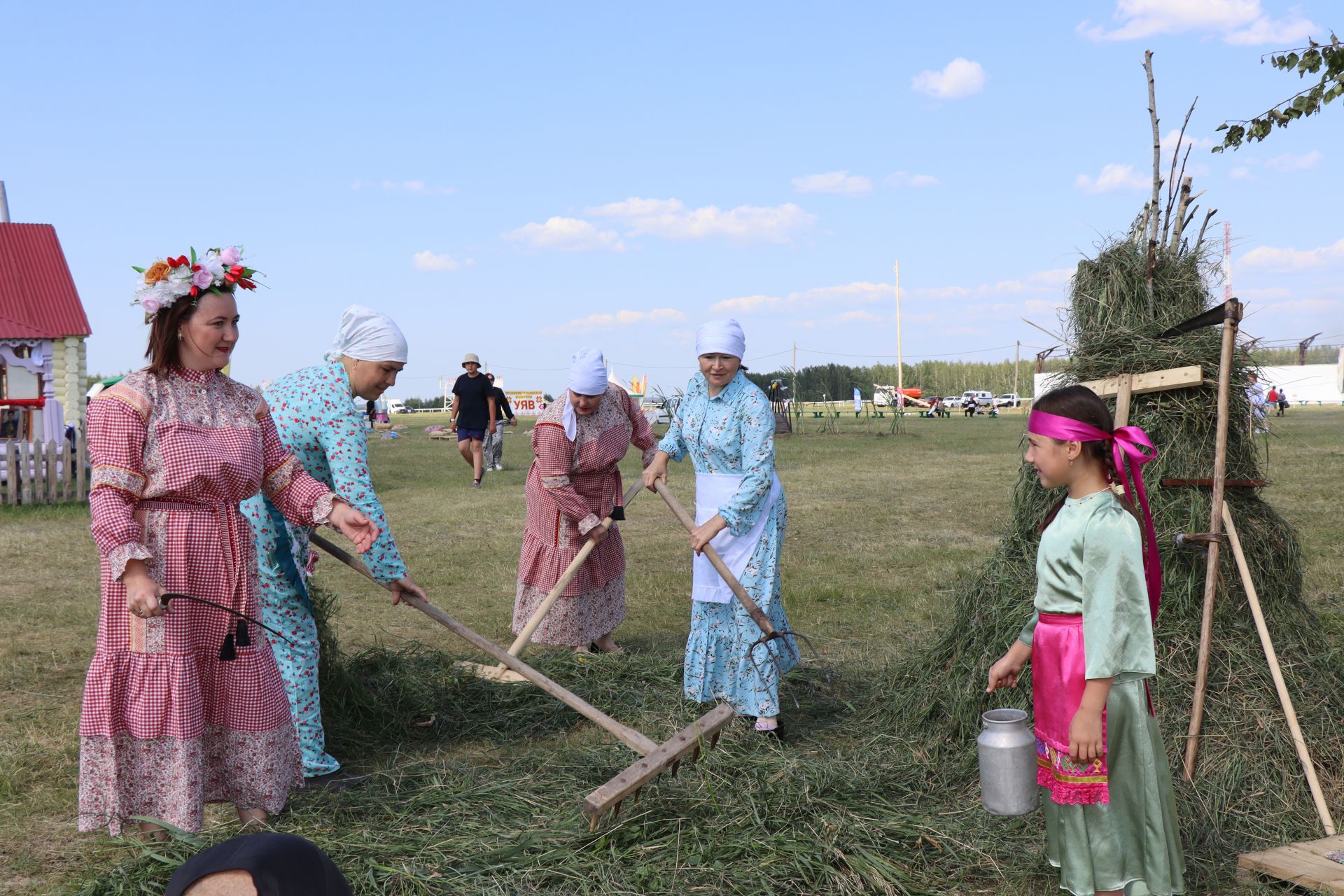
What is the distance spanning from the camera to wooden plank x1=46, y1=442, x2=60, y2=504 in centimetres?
1368

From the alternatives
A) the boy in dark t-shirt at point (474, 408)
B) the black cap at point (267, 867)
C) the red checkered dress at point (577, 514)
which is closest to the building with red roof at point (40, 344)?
the boy in dark t-shirt at point (474, 408)

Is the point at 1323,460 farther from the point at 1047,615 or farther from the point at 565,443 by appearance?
the point at 1047,615

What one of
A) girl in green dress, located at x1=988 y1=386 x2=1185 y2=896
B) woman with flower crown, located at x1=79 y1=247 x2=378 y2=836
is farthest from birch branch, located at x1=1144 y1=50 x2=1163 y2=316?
woman with flower crown, located at x1=79 y1=247 x2=378 y2=836

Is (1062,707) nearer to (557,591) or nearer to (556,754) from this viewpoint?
(556,754)

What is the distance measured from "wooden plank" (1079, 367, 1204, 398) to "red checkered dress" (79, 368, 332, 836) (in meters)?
2.97

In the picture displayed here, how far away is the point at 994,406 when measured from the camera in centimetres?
5316

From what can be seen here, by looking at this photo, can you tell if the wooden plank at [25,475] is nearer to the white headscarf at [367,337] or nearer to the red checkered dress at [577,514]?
the red checkered dress at [577,514]

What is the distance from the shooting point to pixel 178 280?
3.36m

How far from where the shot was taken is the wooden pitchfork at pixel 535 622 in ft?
18.4

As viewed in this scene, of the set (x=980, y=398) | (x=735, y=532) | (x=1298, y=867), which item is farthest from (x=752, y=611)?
(x=980, y=398)

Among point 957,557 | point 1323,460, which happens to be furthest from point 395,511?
point 1323,460

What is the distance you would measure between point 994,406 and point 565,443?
164 feet

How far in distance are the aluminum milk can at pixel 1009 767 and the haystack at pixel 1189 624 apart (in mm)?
512

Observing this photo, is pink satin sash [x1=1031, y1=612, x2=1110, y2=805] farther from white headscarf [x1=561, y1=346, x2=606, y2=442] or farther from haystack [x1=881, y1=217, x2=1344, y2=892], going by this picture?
white headscarf [x1=561, y1=346, x2=606, y2=442]
